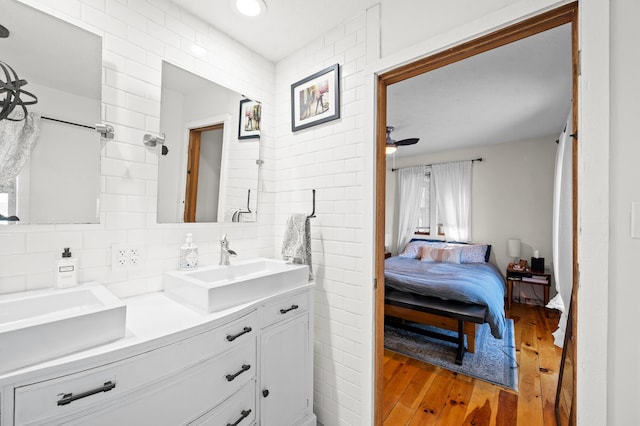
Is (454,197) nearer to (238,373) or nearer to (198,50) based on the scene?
(198,50)

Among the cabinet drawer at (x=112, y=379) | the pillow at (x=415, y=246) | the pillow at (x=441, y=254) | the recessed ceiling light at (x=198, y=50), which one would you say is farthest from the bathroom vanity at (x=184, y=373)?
the pillow at (x=415, y=246)

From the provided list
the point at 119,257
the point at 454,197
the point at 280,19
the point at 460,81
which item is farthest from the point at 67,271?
the point at 454,197

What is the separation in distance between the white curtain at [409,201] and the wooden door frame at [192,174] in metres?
4.31

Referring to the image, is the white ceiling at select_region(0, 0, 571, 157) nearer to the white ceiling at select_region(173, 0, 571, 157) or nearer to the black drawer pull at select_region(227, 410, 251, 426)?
the white ceiling at select_region(173, 0, 571, 157)

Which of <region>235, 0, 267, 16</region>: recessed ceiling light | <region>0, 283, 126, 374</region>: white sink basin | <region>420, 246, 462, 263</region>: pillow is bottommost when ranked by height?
<region>420, 246, 462, 263</region>: pillow

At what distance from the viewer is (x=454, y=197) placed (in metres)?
4.86

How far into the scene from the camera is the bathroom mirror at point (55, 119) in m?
1.09

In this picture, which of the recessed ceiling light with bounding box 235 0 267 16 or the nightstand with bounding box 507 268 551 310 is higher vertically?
the recessed ceiling light with bounding box 235 0 267 16

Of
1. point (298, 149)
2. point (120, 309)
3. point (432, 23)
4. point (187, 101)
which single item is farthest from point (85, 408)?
point (432, 23)

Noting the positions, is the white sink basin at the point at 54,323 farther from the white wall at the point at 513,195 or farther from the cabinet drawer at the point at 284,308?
the white wall at the point at 513,195

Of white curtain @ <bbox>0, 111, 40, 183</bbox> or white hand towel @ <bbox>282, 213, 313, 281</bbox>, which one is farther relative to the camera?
white hand towel @ <bbox>282, 213, 313, 281</bbox>

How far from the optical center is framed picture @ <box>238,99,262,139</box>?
1919 millimetres

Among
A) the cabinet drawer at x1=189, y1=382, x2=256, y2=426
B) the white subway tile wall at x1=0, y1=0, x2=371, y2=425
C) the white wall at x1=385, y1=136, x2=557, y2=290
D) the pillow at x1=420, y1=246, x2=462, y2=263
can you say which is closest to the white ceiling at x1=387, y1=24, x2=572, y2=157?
the white wall at x1=385, y1=136, x2=557, y2=290

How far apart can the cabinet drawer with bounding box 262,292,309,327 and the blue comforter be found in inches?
66.0
